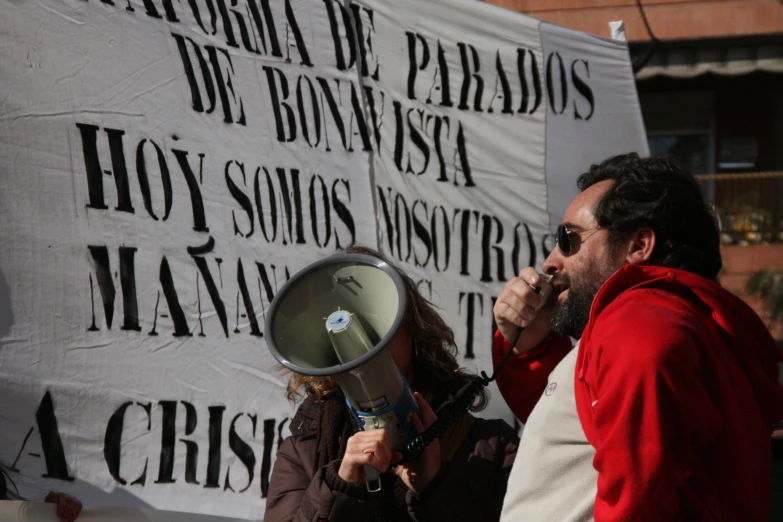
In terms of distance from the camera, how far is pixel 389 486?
2107 millimetres

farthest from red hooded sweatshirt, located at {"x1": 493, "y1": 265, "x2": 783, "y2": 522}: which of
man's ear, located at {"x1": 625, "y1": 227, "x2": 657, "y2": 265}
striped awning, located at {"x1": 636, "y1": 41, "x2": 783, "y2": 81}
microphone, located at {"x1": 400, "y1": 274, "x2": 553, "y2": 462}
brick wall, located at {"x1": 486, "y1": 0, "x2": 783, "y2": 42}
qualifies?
brick wall, located at {"x1": 486, "y1": 0, "x2": 783, "y2": 42}

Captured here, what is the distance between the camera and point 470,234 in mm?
3461

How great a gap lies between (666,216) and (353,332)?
70 cm

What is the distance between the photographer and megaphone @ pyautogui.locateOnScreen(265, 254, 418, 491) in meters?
1.81

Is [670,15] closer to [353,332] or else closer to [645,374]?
[353,332]

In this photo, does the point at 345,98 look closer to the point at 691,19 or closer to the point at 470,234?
the point at 470,234

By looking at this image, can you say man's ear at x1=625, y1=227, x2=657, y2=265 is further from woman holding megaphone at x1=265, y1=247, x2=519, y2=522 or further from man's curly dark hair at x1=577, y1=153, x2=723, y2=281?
woman holding megaphone at x1=265, y1=247, x2=519, y2=522

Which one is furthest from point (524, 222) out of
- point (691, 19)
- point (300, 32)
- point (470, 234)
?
point (691, 19)

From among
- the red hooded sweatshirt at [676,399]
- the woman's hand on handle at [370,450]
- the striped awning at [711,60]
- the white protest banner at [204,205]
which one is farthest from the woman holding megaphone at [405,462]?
the striped awning at [711,60]

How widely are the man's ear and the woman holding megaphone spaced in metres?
0.49

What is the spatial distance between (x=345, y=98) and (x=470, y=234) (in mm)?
733

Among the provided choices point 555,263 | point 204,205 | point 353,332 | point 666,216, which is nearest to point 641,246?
point 666,216

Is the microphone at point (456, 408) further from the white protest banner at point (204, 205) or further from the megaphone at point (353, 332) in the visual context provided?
the white protest banner at point (204, 205)

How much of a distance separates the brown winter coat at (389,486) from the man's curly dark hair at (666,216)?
68 cm
